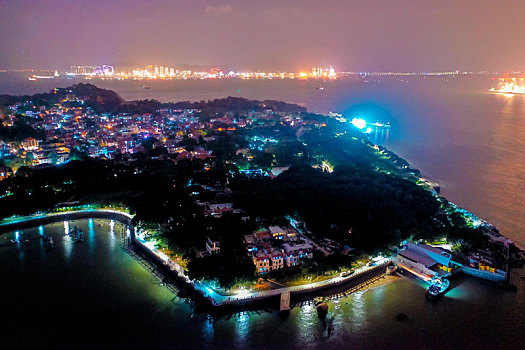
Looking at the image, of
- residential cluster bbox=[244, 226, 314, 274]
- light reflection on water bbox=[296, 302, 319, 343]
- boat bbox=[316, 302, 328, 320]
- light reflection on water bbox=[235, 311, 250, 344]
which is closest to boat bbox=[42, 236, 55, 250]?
residential cluster bbox=[244, 226, 314, 274]

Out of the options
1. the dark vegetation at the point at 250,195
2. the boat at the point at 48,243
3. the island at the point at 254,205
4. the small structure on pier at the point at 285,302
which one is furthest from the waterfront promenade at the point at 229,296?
the boat at the point at 48,243

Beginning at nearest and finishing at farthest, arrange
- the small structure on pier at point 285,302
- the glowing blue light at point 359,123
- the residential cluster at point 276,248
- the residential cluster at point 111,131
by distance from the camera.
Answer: the small structure on pier at point 285,302 < the residential cluster at point 276,248 < the residential cluster at point 111,131 < the glowing blue light at point 359,123

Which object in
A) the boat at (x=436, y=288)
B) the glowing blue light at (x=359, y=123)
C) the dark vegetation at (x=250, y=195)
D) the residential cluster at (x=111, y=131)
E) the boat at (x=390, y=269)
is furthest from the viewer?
the glowing blue light at (x=359, y=123)

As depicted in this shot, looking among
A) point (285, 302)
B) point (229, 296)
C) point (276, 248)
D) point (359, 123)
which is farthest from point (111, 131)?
point (285, 302)

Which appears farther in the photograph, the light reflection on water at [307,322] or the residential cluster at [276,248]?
the residential cluster at [276,248]

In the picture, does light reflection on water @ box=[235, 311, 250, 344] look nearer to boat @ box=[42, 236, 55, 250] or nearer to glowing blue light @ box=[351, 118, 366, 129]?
boat @ box=[42, 236, 55, 250]

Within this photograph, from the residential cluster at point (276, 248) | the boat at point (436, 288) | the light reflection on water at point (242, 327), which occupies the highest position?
the residential cluster at point (276, 248)

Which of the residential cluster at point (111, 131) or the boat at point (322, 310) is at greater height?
the residential cluster at point (111, 131)

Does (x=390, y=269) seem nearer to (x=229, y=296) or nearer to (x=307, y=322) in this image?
(x=307, y=322)

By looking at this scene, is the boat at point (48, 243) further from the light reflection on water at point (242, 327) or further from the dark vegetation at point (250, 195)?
the light reflection on water at point (242, 327)
